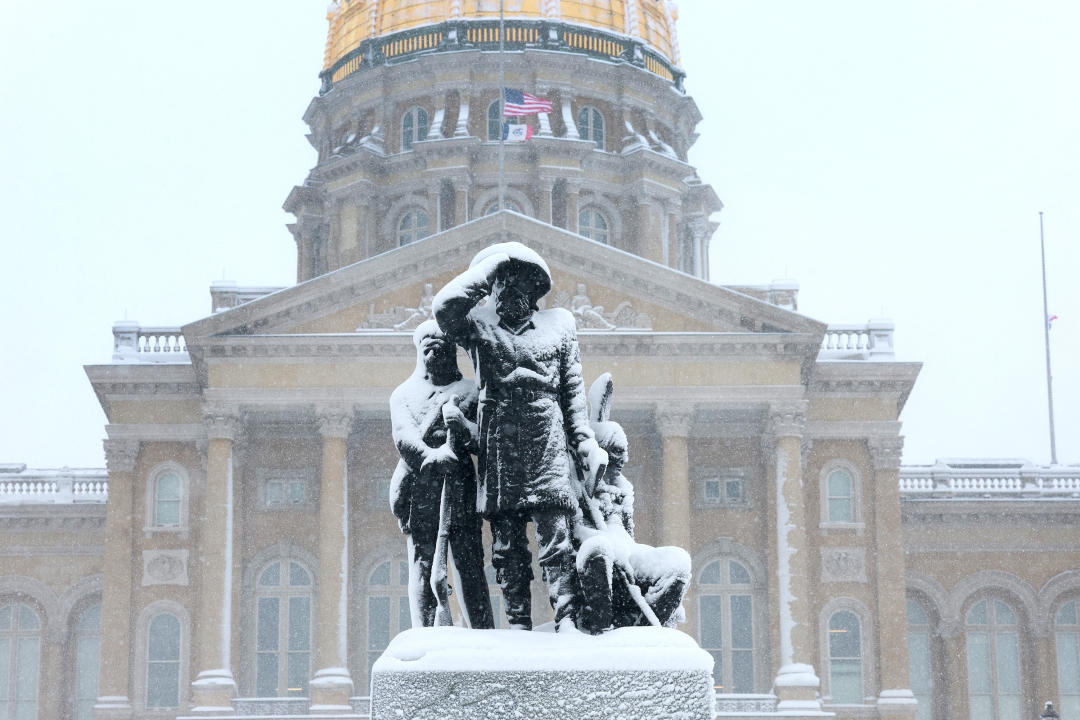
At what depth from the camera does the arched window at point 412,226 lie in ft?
174

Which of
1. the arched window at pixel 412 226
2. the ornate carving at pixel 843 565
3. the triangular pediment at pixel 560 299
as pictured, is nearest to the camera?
the triangular pediment at pixel 560 299

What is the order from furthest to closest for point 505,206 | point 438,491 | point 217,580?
point 505,206 → point 217,580 → point 438,491

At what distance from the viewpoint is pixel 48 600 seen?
45.8 m

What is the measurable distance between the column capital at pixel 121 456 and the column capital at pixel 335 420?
5386mm

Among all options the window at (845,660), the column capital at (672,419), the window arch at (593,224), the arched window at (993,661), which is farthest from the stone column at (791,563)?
the window arch at (593,224)

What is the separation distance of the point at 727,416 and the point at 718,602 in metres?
4.40

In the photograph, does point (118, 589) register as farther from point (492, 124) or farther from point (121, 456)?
point (492, 124)

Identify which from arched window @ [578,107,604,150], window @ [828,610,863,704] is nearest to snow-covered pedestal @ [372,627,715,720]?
window @ [828,610,863,704]

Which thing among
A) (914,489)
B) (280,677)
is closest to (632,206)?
(914,489)

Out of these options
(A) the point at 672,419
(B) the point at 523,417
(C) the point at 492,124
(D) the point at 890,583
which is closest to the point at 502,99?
(C) the point at 492,124

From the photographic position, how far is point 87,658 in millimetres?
45812

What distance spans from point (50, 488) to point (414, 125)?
51.8ft

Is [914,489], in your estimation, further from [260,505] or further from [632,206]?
[260,505]

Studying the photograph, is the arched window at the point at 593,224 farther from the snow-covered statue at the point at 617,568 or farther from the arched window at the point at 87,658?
the snow-covered statue at the point at 617,568
